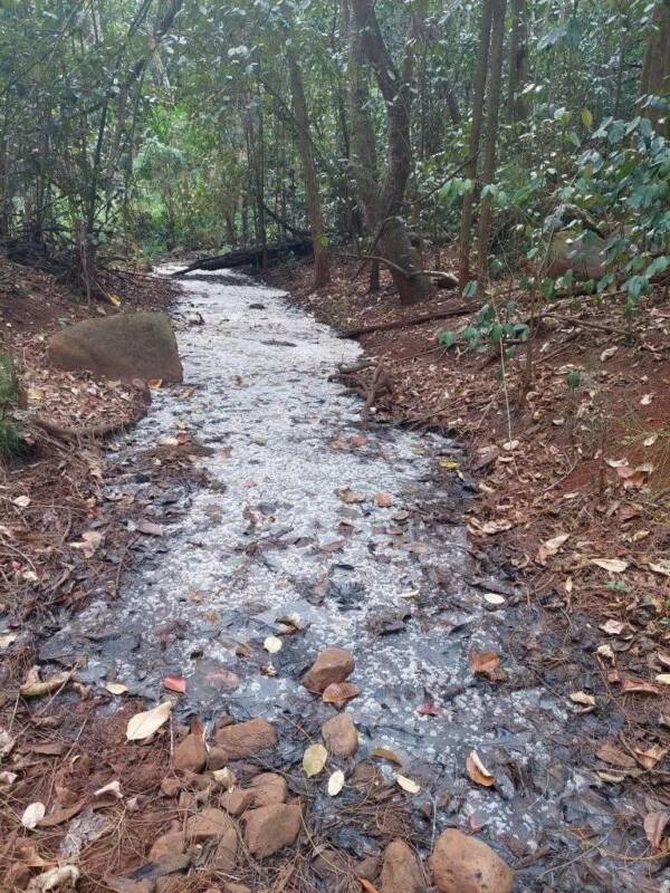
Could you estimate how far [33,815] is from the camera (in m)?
1.78

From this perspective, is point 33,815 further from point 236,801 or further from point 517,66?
point 517,66

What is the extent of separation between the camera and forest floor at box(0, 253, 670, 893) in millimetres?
1787

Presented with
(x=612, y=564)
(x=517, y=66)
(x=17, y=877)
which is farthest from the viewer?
(x=517, y=66)

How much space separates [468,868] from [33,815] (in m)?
1.21

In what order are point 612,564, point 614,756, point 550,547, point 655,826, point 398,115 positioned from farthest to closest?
point 398,115
point 550,547
point 612,564
point 614,756
point 655,826

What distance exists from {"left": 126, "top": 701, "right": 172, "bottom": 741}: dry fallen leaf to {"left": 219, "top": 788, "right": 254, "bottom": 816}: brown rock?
37cm

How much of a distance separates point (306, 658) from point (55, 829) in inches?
39.6

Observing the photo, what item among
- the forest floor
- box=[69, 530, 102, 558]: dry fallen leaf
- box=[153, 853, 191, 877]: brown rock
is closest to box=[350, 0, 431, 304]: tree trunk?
the forest floor

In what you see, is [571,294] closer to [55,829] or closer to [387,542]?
[387,542]

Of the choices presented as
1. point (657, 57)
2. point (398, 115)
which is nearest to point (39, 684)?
point (657, 57)

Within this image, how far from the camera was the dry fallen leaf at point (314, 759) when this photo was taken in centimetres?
198

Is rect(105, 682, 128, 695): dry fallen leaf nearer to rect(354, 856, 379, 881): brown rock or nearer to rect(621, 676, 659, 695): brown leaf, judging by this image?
rect(354, 856, 379, 881): brown rock

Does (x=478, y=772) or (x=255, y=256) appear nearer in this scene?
(x=478, y=772)

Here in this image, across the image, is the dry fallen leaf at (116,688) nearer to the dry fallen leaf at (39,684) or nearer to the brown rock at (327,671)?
the dry fallen leaf at (39,684)
